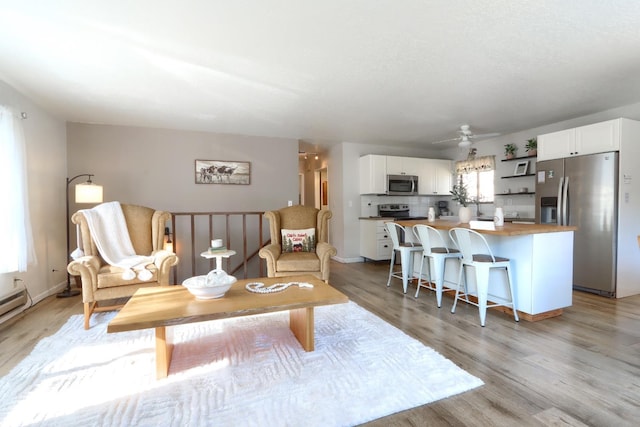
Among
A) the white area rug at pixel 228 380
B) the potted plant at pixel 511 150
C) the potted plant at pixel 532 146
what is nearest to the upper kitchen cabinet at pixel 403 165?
the potted plant at pixel 511 150

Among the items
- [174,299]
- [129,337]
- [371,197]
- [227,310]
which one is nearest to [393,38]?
[227,310]

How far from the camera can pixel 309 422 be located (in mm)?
1465

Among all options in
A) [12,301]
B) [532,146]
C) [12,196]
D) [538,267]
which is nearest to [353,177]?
[532,146]

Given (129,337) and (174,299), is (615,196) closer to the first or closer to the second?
(174,299)

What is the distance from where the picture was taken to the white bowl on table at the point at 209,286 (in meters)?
2.06

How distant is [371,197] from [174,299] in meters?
4.57

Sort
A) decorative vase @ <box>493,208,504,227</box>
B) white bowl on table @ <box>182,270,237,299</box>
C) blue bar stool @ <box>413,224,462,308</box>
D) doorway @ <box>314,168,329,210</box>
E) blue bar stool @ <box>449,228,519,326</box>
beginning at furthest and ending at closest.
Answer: doorway @ <box>314,168,329,210</box>
blue bar stool @ <box>413,224,462,308</box>
decorative vase @ <box>493,208,504,227</box>
blue bar stool @ <box>449,228,519,326</box>
white bowl on table @ <box>182,270,237,299</box>

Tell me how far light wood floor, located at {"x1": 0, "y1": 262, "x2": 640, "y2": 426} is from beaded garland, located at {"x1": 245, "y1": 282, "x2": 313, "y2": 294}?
0.96 m

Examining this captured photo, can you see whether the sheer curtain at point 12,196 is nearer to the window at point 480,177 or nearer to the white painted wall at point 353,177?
the white painted wall at point 353,177

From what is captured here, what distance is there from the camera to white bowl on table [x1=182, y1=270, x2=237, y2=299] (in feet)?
6.75

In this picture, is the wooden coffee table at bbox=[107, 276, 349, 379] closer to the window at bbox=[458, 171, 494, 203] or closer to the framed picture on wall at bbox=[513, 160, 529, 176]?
the framed picture on wall at bbox=[513, 160, 529, 176]

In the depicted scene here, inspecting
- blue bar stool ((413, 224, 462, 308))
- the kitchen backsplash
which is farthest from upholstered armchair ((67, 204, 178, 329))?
the kitchen backsplash

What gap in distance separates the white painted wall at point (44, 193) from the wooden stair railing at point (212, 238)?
1.37 metres

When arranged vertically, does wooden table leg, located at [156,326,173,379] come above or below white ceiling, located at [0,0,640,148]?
below
